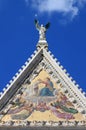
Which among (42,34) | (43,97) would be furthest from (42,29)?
(43,97)

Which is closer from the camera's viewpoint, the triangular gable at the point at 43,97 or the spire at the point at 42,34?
the triangular gable at the point at 43,97

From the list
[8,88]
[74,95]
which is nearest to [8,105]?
[8,88]

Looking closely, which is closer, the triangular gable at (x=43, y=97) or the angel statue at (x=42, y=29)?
the triangular gable at (x=43, y=97)

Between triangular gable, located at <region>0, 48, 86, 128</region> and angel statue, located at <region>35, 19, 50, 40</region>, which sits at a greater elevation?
angel statue, located at <region>35, 19, 50, 40</region>

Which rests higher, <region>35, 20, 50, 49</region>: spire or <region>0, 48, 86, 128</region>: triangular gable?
<region>35, 20, 50, 49</region>: spire

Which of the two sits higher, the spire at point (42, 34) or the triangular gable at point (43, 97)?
the spire at point (42, 34)

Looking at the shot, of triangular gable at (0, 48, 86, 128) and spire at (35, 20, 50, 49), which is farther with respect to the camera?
spire at (35, 20, 50, 49)

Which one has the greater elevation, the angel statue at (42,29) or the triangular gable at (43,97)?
the angel statue at (42,29)

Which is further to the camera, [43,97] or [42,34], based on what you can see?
[42,34]

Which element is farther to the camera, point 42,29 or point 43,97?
point 42,29

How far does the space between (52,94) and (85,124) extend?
1.53 meters

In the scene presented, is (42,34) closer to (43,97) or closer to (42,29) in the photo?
(42,29)

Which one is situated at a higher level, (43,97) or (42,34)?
(42,34)

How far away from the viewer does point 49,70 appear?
69.6 feet
